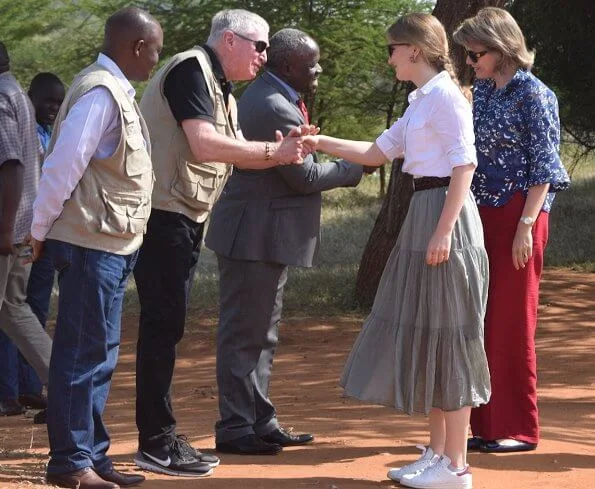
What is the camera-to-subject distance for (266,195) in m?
5.66

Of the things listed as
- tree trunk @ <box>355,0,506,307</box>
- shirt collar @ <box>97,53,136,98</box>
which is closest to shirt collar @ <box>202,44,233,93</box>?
shirt collar @ <box>97,53,136,98</box>

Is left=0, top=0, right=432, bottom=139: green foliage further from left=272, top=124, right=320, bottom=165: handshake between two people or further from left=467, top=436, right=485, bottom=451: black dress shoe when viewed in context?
left=272, top=124, right=320, bottom=165: handshake between two people

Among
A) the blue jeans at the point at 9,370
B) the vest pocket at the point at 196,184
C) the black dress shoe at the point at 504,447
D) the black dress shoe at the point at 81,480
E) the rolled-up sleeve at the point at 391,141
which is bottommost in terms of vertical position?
the black dress shoe at the point at 504,447

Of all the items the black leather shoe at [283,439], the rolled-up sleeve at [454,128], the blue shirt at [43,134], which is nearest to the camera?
the rolled-up sleeve at [454,128]

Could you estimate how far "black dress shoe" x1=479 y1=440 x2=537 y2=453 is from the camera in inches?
226

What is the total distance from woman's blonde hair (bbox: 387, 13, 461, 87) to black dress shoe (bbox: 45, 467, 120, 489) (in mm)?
2107

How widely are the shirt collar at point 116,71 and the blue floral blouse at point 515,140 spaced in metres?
1.84

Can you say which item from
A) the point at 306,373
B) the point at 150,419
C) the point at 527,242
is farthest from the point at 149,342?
the point at 306,373

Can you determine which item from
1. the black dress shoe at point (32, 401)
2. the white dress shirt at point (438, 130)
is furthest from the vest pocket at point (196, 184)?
the black dress shoe at point (32, 401)

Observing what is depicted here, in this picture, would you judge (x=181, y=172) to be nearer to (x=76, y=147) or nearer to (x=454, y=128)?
(x=76, y=147)

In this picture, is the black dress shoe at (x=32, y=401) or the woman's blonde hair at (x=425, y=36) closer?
the woman's blonde hair at (x=425, y=36)

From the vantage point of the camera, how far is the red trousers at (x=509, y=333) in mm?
5734

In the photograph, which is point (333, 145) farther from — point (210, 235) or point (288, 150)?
point (210, 235)

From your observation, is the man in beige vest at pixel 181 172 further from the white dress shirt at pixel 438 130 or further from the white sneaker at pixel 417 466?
the white sneaker at pixel 417 466
